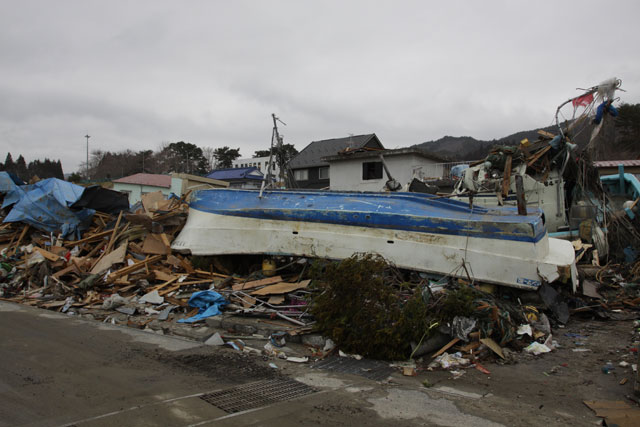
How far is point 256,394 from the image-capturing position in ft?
14.1

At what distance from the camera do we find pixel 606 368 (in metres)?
4.93

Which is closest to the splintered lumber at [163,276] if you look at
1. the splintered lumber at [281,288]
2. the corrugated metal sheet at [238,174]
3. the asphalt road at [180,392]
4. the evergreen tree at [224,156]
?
the splintered lumber at [281,288]

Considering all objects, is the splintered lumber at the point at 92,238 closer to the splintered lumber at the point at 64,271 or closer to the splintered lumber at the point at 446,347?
the splintered lumber at the point at 64,271

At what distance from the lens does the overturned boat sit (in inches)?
262

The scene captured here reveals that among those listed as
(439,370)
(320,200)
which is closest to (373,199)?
(320,200)

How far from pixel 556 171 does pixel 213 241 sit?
956cm

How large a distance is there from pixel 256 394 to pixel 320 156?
101 ft

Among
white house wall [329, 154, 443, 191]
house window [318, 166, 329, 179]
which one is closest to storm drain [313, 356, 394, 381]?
white house wall [329, 154, 443, 191]

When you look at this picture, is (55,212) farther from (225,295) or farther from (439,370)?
(439,370)

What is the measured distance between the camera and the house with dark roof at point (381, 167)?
25.2 metres

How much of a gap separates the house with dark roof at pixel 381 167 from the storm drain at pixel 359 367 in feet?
65.0

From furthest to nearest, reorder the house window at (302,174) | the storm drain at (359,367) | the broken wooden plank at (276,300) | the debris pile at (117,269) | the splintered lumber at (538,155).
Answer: the house window at (302,174), the splintered lumber at (538,155), the debris pile at (117,269), the broken wooden plank at (276,300), the storm drain at (359,367)

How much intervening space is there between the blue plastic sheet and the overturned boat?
1437mm

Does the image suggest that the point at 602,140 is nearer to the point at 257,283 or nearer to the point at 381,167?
the point at 257,283
